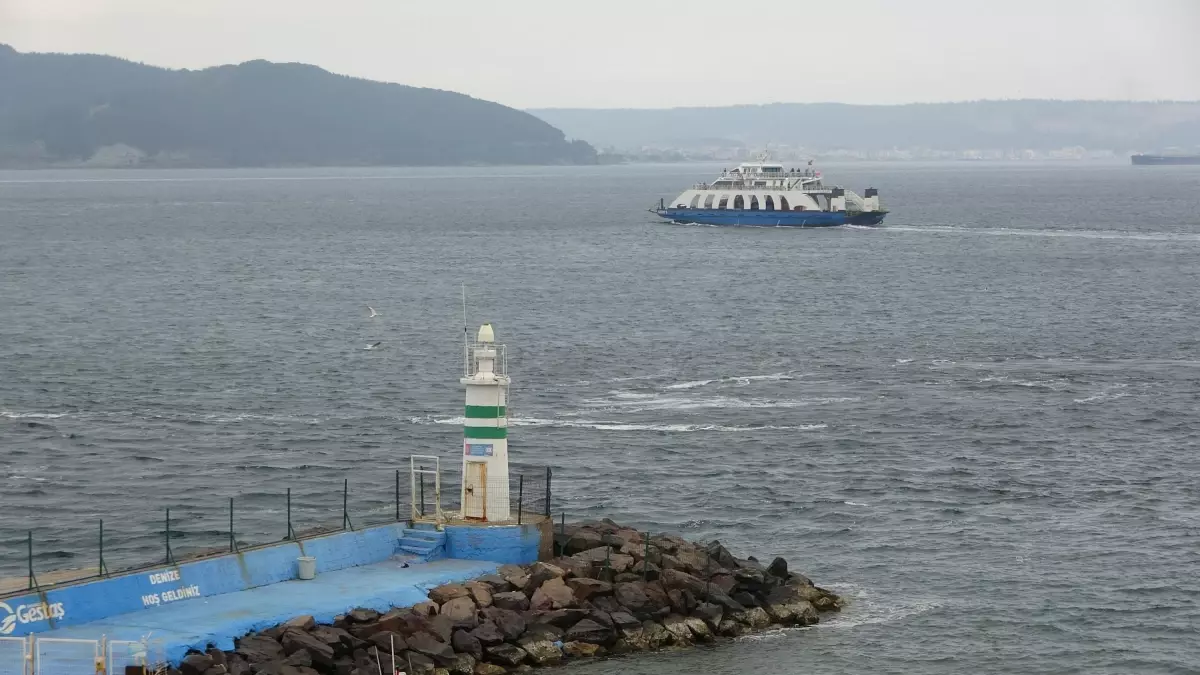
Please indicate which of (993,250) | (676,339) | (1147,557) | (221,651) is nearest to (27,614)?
(221,651)

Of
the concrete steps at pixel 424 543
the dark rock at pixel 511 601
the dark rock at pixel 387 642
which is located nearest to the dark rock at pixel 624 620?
the dark rock at pixel 511 601

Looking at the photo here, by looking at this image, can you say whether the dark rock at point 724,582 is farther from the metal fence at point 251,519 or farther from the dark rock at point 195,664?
the dark rock at point 195,664

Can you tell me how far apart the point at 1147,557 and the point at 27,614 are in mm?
Answer: 21722

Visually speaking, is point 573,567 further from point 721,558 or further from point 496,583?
point 721,558

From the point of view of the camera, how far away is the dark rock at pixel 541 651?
24.7 metres

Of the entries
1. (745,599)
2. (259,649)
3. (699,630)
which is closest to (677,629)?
(699,630)

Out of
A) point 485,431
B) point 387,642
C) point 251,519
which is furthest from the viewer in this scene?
point 251,519

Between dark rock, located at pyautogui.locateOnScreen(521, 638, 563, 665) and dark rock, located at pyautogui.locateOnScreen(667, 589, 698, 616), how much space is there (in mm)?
2553

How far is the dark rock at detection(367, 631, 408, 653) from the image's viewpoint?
23.2 m

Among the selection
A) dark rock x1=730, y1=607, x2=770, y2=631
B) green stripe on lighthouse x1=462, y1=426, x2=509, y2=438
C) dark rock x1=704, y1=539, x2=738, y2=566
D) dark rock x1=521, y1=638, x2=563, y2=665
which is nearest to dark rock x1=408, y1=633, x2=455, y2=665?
dark rock x1=521, y1=638, x2=563, y2=665

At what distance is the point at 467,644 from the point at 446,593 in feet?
3.69

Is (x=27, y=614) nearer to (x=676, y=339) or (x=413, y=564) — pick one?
(x=413, y=564)

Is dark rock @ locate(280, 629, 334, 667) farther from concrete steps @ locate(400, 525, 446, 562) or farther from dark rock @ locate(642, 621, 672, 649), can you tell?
dark rock @ locate(642, 621, 672, 649)

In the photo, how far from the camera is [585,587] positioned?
26.2 meters
